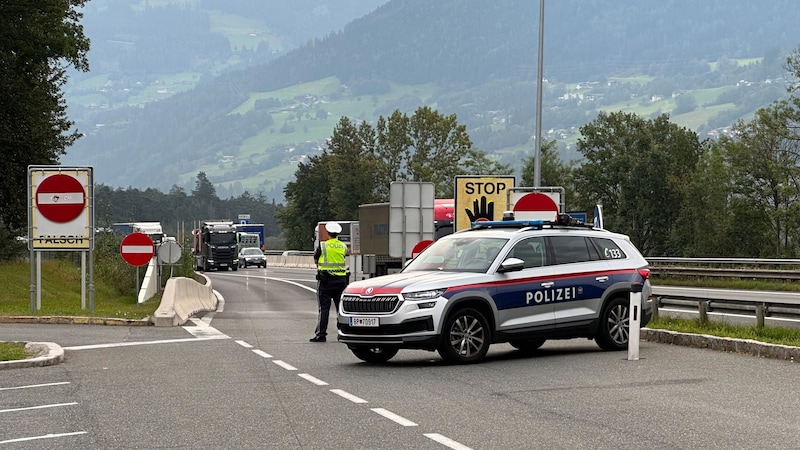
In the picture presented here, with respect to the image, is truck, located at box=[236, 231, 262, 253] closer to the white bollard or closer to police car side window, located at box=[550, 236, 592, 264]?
police car side window, located at box=[550, 236, 592, 264]

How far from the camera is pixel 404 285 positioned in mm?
15711

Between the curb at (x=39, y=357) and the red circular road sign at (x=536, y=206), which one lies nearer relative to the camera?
the curb at (x=39, y=357)

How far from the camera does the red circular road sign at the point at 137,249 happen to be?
29.6m

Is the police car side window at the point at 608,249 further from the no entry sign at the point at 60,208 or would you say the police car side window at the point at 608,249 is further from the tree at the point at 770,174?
the tree at the point at 770,174

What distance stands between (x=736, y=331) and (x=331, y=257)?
6.35 meters

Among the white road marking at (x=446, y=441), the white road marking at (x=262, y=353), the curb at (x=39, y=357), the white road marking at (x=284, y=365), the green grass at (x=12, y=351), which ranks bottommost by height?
the white road marking at (x=262, y=353)

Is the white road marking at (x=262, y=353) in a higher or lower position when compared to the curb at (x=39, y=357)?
lower

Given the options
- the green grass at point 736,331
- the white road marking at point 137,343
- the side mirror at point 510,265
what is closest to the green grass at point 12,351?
the white road marking at point 137,343

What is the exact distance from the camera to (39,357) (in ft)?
52.5

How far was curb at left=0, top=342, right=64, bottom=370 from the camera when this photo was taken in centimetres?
1547

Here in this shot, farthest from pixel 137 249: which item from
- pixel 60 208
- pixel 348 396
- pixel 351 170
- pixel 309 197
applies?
pixel 309 197

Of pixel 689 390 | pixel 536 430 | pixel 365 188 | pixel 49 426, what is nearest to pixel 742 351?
pixel 689 390

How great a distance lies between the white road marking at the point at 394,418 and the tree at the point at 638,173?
104m

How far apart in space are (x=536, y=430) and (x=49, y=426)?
12.7ft
